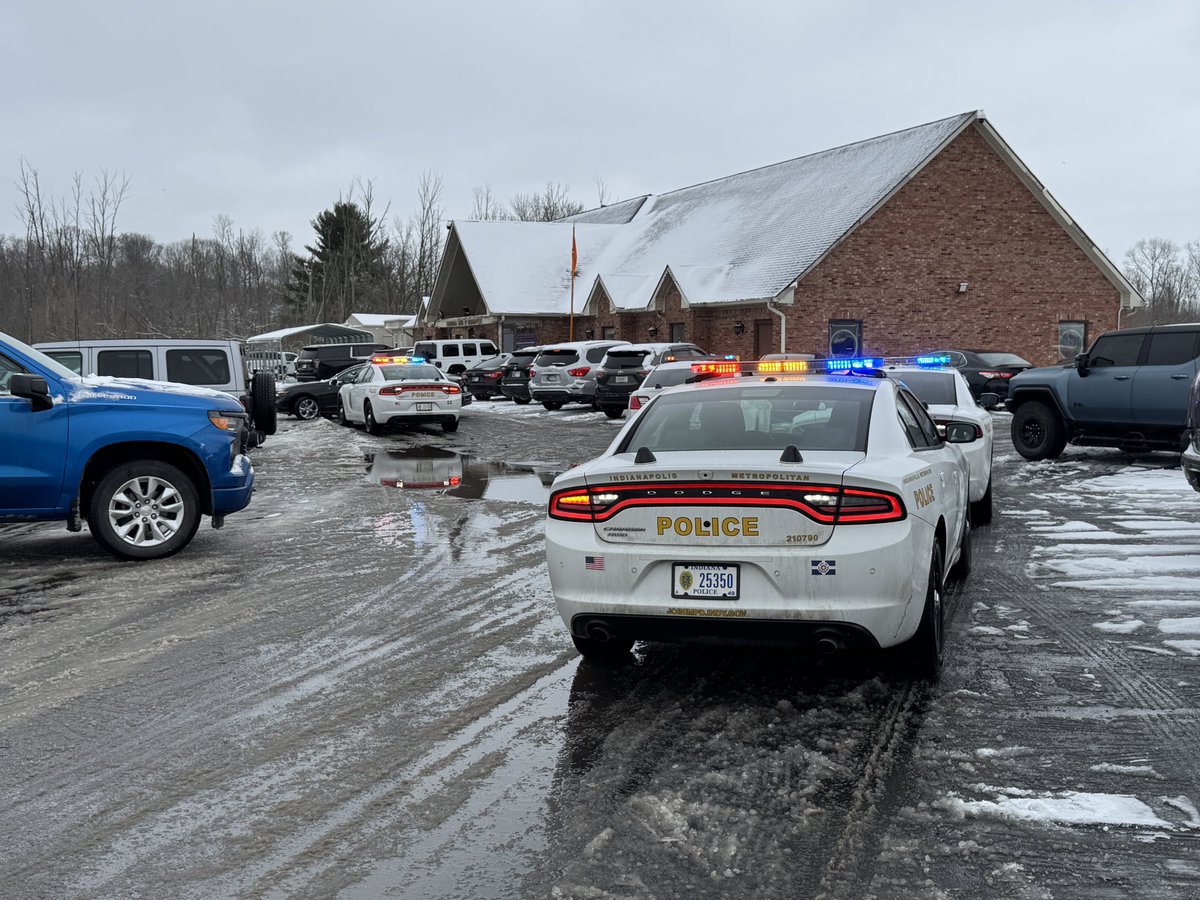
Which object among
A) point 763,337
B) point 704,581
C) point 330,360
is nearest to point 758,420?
point 704,581

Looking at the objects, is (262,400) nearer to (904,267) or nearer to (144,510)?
(144,510)

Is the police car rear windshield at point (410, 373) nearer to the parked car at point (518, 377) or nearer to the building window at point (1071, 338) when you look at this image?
the parked car at point (518, 377)

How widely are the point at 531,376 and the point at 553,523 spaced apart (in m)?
25.5

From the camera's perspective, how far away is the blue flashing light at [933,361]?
1234 cm

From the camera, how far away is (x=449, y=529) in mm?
10836

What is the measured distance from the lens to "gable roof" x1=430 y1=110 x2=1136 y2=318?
34.2 meters

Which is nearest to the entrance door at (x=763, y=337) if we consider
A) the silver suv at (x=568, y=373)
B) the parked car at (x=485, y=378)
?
the silver suv at (x=568, y=373)

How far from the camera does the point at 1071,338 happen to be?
35.5 metres

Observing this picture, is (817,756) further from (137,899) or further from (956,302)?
(956,302)

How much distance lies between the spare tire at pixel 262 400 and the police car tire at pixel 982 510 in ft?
30.1

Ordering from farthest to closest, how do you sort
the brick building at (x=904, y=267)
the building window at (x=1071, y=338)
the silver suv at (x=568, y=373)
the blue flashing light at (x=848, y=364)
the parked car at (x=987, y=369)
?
the building window at (x=1071, y=338), the brick building at (x=904, y=267), the silver suv at (x=568, y=373), the parked car at (x=987, y=369), the blue flashing light at (x=848, y=364)

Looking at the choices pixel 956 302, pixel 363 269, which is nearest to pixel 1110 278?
pixel 956 302

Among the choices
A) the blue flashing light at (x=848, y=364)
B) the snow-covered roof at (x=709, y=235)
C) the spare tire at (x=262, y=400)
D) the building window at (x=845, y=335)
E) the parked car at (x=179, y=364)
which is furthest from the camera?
the snow-covered roof at (x=709, y=235)

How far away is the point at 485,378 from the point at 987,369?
14.8 meters
